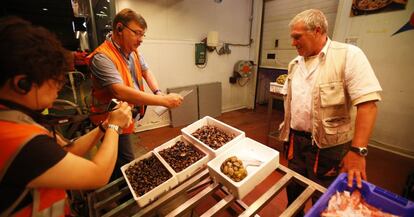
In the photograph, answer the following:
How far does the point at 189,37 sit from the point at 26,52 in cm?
320

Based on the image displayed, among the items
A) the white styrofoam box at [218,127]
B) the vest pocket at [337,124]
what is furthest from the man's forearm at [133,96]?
the vest pocket at [337,124]

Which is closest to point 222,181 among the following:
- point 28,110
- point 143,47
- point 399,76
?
point 28,110

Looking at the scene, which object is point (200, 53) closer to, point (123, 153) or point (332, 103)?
point (123, 153)

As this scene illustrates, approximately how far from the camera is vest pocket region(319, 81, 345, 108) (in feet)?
3.65

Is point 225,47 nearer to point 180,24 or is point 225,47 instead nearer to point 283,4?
point 180,24

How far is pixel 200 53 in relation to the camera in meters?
3.67

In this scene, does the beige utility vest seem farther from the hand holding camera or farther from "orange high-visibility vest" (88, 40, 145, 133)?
"orange high-visibility vest" (88, 40, 145, 133)

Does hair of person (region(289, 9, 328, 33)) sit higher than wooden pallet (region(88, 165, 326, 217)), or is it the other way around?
hair of person (region(289, 9, 328, 33))

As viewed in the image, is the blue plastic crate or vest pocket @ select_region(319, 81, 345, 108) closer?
the blue plastic crate

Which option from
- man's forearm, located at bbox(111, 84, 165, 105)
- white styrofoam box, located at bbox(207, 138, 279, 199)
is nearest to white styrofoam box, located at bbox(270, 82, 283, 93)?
white styrofoam box, located at bbox(207, 138, 279, 199)

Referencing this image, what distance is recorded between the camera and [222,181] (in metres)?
0.90

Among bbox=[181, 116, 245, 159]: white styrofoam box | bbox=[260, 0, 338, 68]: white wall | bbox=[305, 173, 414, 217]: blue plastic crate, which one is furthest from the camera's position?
bbox=[260, 0, 338, 68]: white wall

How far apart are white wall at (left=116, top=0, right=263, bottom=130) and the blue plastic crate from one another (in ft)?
9.91

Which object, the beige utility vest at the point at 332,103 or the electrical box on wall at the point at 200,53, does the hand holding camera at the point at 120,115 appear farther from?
the electrical box on wall at the point at 200,53
